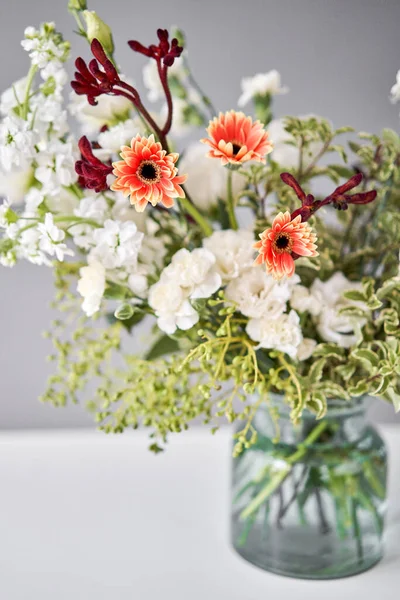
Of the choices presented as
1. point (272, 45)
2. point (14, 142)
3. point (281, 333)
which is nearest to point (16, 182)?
point (14, 142)

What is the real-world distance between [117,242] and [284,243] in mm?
168

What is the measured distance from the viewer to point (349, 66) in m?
1.06

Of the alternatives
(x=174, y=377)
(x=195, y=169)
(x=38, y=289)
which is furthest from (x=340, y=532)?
(x=38, y=289)

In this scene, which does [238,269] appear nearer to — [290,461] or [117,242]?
[117,242]

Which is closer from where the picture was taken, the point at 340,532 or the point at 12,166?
the point at 12,166

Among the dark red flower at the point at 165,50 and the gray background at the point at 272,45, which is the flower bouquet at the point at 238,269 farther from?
the gray background at the point at 272,45

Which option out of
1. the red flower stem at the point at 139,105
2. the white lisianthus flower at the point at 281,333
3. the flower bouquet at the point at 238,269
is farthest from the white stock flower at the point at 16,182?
the white lisianthus flower at the point at 281,333

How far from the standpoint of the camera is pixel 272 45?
1067 millimetres

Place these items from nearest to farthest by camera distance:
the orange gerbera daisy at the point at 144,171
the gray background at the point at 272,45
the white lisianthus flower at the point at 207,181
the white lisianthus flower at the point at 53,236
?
1. the orange gerbera daisy at the point at 144,171
2. the white lisianthus flower at the point at 53,236
3. the white lisianthus flower at the point at 207,181
4. the gray background at the point at 272,45

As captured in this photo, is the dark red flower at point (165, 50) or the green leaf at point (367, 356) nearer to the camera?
the dark red flower at point (165, 50)

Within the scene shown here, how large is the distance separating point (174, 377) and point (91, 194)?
186mm

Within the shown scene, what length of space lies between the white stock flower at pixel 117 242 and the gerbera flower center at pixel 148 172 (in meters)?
0.12

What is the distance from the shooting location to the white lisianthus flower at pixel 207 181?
669 mm

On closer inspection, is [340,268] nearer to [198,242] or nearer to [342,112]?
[198,242]
